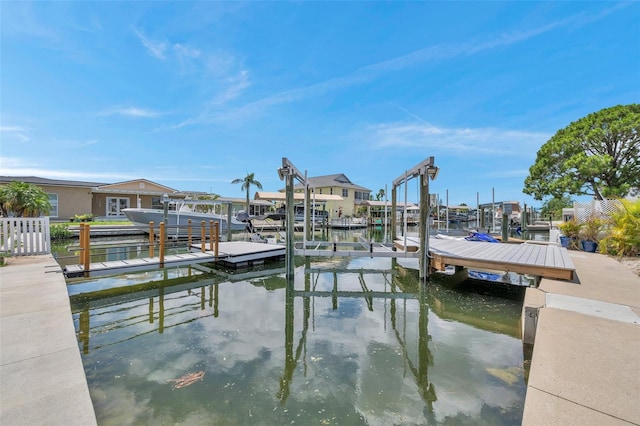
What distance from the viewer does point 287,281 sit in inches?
276

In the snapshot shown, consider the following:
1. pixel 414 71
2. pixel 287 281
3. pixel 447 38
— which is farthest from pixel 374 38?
pixel 287 281

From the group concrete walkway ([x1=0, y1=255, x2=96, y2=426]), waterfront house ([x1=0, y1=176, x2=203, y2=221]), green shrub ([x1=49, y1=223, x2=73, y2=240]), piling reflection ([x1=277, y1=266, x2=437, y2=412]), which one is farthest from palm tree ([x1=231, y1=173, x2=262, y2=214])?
concrete walkway ([x1=0, y1=255, x2=96, y2=426])

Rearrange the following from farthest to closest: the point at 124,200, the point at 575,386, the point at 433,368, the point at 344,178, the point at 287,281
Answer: the point at 344,178 < the point at 124,200 < the point at 287,281 < the point at 433,368 < the point at 575,386

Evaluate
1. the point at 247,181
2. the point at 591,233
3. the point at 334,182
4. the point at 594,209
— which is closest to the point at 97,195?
the point at 247,181

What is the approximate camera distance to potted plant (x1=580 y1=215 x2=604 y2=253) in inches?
373

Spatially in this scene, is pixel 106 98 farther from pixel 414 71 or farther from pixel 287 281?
pixel 414 71

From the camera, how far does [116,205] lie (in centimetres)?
2377

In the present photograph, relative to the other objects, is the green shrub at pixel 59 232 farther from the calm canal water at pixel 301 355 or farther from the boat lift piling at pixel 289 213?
the boat lift piling at pixel 289 213

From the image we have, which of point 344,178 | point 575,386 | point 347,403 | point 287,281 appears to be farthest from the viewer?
point 344,178

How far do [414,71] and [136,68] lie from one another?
13.0m

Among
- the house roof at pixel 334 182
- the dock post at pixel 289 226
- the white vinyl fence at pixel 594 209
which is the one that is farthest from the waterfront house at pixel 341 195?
the dock post at pixel 289 226

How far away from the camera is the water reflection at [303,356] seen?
8.25 ft

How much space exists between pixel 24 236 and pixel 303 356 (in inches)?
343

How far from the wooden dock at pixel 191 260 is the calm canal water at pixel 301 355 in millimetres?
485
